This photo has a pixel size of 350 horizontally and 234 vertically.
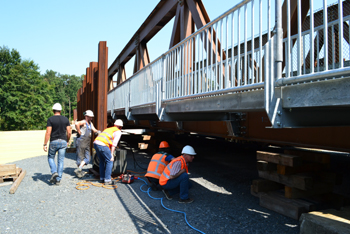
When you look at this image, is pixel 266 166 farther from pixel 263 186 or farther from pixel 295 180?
pixel 295 180

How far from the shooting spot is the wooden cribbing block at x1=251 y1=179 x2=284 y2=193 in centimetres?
495

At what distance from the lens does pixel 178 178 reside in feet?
17.9

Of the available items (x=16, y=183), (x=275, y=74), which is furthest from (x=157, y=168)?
(x=275, y=74)

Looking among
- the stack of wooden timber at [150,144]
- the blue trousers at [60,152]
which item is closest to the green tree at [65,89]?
the stack of wooden timber at [150,144]

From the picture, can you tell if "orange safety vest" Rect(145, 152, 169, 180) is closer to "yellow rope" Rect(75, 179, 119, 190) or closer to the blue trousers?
"yellow rope" Rect(75, 179, 119, 190)

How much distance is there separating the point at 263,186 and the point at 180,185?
5.24 feet

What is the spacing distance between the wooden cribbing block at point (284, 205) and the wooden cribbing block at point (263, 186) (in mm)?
113

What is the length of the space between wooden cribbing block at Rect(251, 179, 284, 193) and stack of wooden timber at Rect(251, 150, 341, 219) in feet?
0.52

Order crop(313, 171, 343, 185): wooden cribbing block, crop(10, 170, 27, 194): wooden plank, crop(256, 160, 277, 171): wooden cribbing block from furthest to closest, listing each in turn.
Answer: crop(10, 170, 27, 194): wooden plank, crop(256, 160, 277, 171): wooden cribbing block, crop(313, 171, 343, 185): wooden cribbing block

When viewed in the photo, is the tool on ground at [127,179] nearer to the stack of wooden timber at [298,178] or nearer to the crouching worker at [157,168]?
the crouching worker at [157,168]

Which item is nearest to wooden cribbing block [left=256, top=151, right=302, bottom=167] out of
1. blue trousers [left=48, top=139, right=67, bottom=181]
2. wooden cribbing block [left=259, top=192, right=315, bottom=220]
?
wooden cribbing block [left=259, top=192, right=315, bottom=220]

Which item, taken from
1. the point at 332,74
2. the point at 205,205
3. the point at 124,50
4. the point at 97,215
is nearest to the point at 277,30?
the point at 332,74

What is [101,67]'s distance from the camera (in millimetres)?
8211

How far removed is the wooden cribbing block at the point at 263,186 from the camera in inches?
195
